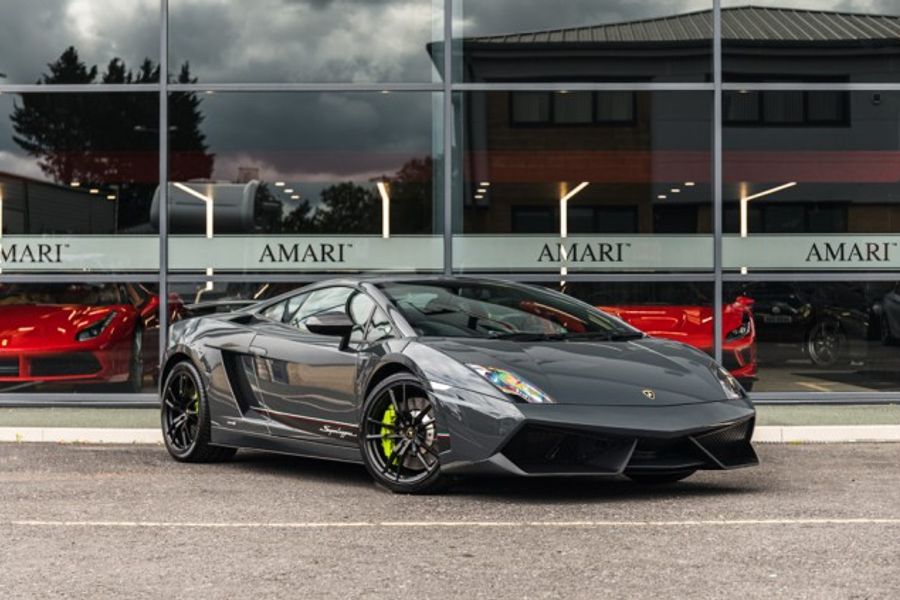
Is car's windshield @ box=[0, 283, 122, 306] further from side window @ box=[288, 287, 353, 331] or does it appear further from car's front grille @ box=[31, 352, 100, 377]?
side window @ box=[288, 287, 353, 331]

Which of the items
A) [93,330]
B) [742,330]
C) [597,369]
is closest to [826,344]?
[742,330]

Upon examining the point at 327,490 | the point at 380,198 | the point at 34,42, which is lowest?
the point at 327,490

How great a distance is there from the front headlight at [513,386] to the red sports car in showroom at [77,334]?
6.76 m

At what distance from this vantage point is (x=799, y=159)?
543 inches

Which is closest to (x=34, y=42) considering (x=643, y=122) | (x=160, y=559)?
(x=643, y=122)

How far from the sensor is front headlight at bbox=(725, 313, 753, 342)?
45.5 ft

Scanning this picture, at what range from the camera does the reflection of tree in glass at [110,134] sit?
13.9 metres

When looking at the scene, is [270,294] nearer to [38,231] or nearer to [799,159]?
[38,231]

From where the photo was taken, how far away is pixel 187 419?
10023mm

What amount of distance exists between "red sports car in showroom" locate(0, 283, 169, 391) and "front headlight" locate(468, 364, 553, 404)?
22.2 feet

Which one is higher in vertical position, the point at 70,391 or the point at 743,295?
the point at 743,295

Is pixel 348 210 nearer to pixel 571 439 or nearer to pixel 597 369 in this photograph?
pixel 597 369

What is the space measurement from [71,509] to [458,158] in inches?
277

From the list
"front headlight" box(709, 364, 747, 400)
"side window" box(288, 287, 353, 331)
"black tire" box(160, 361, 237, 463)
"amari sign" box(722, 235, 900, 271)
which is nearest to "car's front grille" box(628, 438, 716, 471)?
"front headlight" box(709, 364, 747, 400)
